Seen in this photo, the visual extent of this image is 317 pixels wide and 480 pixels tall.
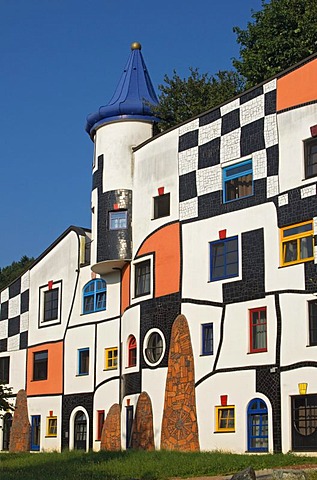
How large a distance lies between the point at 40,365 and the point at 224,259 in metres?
10.6

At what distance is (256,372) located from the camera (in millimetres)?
20109

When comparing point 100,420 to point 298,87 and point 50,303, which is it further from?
point 298,87

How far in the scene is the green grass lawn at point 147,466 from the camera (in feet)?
53.4

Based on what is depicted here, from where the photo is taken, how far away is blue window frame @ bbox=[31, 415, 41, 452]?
28734 millimetres

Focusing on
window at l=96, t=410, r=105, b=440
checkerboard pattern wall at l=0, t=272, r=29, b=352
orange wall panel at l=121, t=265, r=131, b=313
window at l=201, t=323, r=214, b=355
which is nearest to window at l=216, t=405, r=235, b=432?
window at l=201, t=323, r=214, b=355

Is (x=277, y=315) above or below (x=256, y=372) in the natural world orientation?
above

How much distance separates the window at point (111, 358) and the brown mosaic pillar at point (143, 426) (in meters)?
2.63

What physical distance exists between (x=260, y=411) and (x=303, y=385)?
1.50m

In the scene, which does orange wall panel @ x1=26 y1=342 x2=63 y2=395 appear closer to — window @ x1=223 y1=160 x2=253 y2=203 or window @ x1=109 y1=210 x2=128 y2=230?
window @ x1=109 y1=210 x2=128 y2=230

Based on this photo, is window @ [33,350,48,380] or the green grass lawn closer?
the green grass lawn

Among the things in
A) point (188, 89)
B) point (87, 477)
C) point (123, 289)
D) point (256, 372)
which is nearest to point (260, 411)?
point (256, 372)

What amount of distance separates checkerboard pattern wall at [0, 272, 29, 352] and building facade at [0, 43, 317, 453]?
1050 millimetres

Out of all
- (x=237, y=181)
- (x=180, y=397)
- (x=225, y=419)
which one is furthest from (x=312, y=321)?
(x=180, y=397)

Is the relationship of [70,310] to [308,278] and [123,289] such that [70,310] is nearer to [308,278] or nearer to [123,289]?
[123,289]
